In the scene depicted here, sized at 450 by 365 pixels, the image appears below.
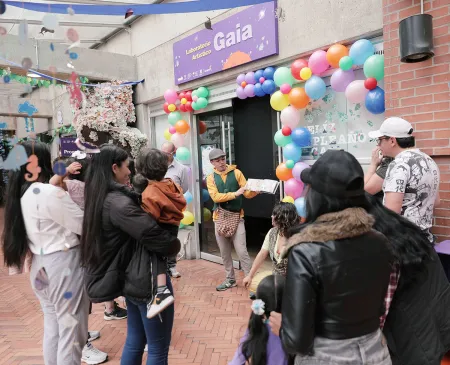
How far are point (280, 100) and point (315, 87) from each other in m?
0.48

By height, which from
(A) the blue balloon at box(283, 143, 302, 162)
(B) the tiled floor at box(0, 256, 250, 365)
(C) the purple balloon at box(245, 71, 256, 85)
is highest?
(C) the purple balloon at box(245, 71, 256, 85)

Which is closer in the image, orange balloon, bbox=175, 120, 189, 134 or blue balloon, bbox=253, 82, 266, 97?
blue balloon, bbox=253, 82, 266, 97

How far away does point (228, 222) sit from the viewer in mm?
4586

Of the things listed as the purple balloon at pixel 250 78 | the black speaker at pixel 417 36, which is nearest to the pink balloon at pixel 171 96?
the purple balloon at pixel 250 78

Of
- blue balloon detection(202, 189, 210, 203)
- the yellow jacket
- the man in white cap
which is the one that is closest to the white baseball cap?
the man in white cap

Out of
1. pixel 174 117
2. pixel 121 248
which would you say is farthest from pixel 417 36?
pixel 174 117

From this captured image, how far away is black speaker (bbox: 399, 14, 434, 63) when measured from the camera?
2734 mm

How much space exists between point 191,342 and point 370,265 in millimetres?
2482

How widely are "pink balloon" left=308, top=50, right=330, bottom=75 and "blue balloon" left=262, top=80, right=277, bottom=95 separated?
2.07ft

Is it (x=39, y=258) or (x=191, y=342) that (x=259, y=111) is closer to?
(x=191, y=342)

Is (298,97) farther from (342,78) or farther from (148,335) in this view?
(148,335)

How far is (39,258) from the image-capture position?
7.59ft

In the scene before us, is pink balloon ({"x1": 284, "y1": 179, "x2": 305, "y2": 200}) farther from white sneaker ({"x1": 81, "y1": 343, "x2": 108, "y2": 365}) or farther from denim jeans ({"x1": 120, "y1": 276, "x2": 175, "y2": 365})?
white sneaker ({"x1": 81, "y1": 343, "x2": 108, "y2": 365})

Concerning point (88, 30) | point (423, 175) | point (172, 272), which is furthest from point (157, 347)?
point (88, 30)
